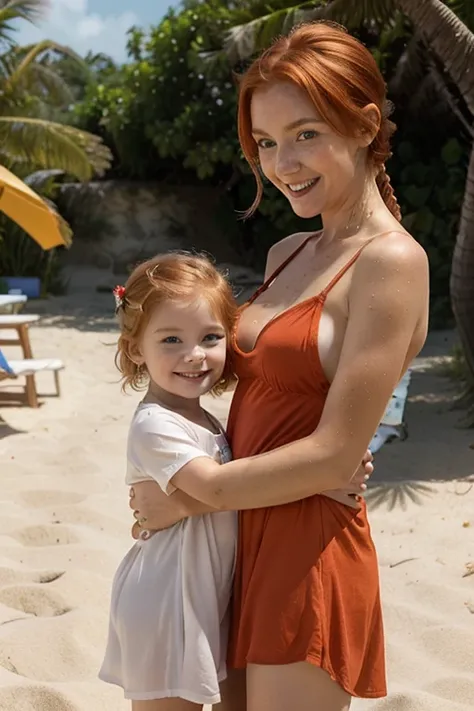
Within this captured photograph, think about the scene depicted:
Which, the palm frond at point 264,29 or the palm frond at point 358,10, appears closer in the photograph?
the palm frond at point 358,10

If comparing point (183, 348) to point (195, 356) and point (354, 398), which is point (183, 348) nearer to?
point (195, 356)

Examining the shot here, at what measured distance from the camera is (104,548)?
3.88 meters

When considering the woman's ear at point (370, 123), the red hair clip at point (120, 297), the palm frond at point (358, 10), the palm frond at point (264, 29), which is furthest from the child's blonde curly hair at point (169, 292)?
the palm frond at point (264, 29)

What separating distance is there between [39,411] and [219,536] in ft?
17.6

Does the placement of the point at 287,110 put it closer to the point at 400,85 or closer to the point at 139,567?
the point at 139,567

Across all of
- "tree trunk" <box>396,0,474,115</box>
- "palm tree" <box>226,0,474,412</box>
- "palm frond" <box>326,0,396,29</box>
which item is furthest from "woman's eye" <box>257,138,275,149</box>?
"palm frond" <box>326,0,396,29</box>

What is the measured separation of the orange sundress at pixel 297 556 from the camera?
1506 millimetres

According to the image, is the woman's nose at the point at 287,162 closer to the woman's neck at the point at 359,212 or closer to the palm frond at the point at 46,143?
the woman's neck at the point at 359,212

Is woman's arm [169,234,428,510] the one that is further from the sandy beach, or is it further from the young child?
the sandy beach

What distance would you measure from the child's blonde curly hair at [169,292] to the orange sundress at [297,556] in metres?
0.13

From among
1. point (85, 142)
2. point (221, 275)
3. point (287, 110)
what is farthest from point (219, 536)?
point (85, 142)

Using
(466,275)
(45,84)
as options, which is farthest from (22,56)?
(466,275)

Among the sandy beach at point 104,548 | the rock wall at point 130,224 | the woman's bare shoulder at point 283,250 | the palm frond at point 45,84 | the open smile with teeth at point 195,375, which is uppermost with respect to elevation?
the woman's bare shoulder at point 283,250

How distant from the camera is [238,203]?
53.1 ft
